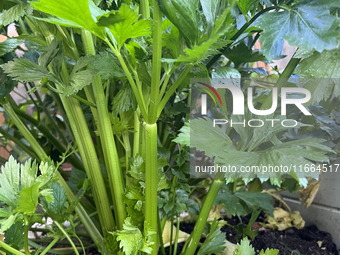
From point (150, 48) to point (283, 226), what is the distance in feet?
2.46

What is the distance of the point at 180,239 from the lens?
2.34 ft

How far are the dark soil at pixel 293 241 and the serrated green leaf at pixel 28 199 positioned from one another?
0.45m

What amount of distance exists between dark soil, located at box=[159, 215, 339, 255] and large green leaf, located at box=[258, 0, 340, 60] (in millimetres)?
587

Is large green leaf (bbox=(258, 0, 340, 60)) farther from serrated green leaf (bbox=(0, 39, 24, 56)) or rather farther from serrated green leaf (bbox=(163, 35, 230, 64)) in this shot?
serrated green leaf (bbox=(0, 39, 24, 56))

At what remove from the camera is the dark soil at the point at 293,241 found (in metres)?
0.72

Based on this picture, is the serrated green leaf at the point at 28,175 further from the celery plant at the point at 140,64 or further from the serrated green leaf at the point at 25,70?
the serrated green leaf at the point at 25,70

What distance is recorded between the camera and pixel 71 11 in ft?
0.88

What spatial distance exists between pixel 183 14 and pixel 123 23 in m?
0.07

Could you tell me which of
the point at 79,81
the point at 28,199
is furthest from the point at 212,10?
the point at 28,199

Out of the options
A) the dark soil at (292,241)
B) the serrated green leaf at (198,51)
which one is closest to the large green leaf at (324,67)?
the serrated green leaf at (198,51)

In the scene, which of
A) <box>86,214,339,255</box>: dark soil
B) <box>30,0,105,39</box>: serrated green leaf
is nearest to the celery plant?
<box>30,0,105,39</box>: serrated green leaf

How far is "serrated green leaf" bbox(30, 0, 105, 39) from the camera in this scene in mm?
259

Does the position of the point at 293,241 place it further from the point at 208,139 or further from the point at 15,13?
the point at 15,13

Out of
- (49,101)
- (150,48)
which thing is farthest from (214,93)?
(49,101)
